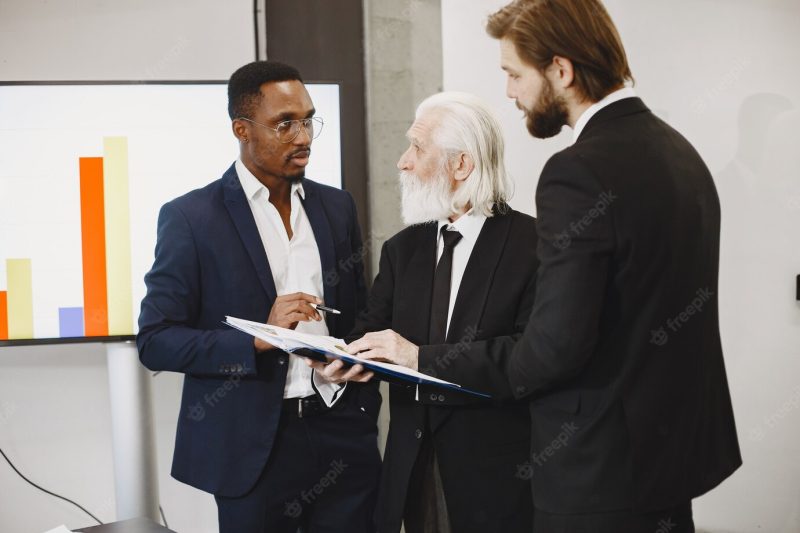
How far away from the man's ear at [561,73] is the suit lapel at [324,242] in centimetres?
86

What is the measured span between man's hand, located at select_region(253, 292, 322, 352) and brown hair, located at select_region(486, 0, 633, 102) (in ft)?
2.59

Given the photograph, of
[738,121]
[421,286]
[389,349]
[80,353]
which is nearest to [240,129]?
[421,286]

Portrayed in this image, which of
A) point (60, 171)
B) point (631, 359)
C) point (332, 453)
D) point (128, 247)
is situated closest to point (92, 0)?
point (60, 171)

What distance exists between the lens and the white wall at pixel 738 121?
2.98 m

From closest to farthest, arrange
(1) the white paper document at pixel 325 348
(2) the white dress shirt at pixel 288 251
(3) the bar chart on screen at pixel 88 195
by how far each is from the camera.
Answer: (1) the white paper document at pixel 325 348 → (2) the white dress shirt at pixel 288 251 → (3) the bar chart on screen at pixel 88 195

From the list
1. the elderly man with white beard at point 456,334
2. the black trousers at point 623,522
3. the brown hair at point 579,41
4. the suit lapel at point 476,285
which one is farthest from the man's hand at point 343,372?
the brown hair at point 579,41

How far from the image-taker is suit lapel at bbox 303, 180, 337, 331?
2.05 metres

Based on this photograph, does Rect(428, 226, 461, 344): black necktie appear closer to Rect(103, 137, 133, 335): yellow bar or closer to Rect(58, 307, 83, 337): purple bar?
Rect(103, 137, 133, 335): yellow bar

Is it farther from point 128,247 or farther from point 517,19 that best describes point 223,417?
point 517,19

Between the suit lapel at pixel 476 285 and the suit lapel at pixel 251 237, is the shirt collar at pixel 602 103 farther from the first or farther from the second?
the suit lapel at pixel 251 237

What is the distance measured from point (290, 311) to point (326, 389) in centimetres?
26

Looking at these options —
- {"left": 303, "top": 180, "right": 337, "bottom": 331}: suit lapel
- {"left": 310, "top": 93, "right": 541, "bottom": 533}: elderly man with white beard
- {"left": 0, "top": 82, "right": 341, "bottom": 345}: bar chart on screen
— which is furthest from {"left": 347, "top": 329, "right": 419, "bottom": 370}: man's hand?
{"left": 0, "top": 82, "right": 341, "bottom": 345}: bar chart on screen

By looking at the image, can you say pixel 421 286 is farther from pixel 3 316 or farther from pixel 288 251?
pixel 3 316

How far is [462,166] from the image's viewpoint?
73.4 inches
